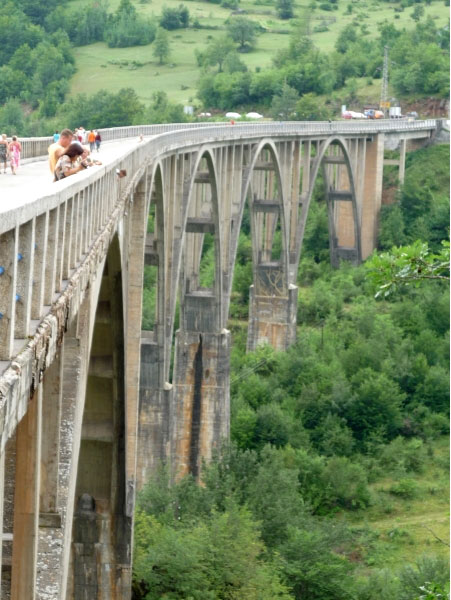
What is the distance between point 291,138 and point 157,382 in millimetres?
22725

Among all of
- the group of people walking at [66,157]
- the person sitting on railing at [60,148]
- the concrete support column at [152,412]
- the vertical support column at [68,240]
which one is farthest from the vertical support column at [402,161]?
the vertical support column at [68,240]

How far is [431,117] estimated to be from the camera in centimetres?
11150

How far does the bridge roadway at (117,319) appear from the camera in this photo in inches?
425

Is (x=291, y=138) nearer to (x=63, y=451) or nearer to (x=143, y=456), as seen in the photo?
(x=143, y=456)

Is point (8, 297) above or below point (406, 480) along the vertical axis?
above

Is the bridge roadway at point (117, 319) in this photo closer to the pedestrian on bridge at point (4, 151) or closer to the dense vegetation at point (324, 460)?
the pedestrian on bridge at point (4, 151)

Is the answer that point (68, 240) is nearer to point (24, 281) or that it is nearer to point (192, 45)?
point (24, 281)

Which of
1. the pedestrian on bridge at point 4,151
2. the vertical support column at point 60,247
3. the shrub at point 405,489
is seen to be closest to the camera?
the vertical support column at point 60,247

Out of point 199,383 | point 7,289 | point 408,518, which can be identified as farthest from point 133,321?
point 199,383

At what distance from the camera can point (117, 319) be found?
23484 millimetres

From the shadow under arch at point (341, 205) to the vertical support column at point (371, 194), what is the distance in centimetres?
65

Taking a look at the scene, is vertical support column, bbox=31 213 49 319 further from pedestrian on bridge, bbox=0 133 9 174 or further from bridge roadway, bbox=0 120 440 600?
pedestrian on bridge, bbox=0 133 9 174

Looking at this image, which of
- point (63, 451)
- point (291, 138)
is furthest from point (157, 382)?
point (63, 451)

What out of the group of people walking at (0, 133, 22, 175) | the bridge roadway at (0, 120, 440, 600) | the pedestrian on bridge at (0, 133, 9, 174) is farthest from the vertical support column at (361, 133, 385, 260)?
the pedestrian on bridge at (0, 133, 9, 174)
